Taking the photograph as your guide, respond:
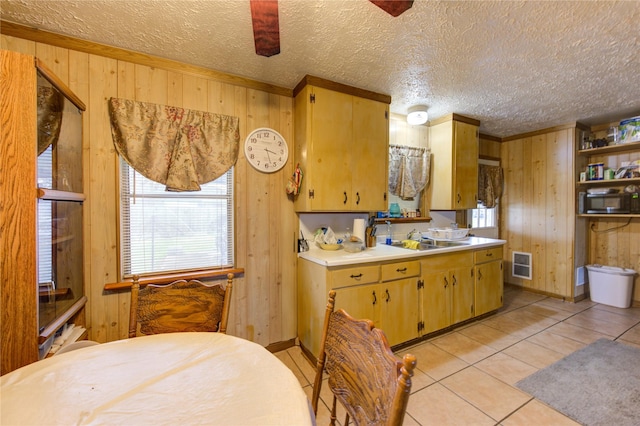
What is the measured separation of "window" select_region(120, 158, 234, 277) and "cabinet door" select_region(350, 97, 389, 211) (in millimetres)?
1175

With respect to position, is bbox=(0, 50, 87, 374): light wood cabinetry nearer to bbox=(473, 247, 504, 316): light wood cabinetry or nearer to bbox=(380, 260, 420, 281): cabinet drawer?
bbox=(380, 260, 420, 281): cabinet drawer

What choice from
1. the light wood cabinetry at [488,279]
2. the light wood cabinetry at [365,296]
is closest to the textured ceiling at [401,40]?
the light wood cabinetry at [365,296]

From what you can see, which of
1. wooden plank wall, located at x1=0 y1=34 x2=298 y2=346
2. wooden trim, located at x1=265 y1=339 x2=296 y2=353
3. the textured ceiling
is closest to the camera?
the textured ceiling

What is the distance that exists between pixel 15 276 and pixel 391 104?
3.16m

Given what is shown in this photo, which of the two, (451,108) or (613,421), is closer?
(613,421)

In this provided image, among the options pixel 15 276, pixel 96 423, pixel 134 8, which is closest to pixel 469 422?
pixel 96 423

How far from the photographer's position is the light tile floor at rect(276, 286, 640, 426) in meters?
1.71

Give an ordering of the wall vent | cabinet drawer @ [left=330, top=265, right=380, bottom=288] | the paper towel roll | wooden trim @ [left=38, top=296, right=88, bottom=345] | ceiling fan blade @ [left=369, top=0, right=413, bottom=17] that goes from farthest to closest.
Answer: the wall vent < the paper towel roll < cabinet drawer @ [left=330, top=265, right=380, bottom=288] < wooden trim @ [left=38, top=296, right=88, bottom=345] < ceiling fan blade @ [left=369, top=0, right=413, bottom=17]

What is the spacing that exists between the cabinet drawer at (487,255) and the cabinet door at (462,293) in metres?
0.17

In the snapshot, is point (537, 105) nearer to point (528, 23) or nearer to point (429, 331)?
point (528, 23)

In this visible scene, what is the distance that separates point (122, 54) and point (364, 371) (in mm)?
2515

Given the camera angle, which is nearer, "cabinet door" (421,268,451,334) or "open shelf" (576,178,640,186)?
"cabinet door" (421,268,451,334)

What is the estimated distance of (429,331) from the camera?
A: 259 cm

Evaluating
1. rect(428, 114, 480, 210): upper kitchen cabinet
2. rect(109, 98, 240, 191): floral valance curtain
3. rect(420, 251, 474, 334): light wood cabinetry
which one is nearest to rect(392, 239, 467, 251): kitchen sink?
rect(420, 251, 474, 334): light wood cabinetry
